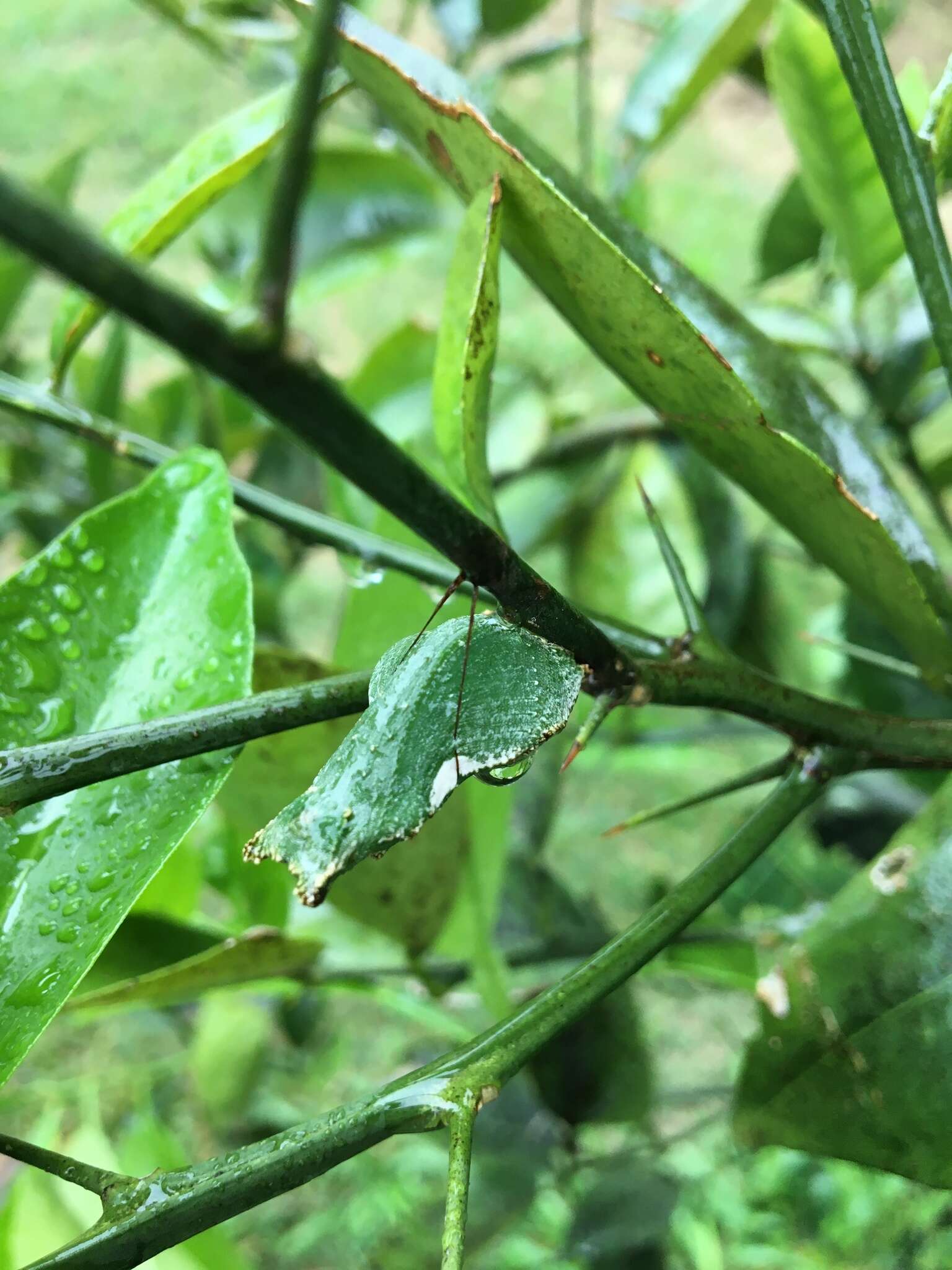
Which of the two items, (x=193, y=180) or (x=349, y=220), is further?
(x=349, y=220)

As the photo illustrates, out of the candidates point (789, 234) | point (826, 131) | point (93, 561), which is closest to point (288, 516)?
point (93, 561)

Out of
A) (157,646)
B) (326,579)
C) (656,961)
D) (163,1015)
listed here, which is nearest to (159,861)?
(157,646)

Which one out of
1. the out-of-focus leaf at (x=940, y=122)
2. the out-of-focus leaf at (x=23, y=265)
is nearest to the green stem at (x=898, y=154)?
the out-of-focus leaf at (x=940, y=122)

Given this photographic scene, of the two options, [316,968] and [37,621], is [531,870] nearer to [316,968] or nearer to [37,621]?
[316,968]

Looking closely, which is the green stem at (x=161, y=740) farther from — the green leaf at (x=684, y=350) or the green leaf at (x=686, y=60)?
the green leaf at (x=686, y=60)

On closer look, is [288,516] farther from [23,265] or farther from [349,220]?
[349,220]

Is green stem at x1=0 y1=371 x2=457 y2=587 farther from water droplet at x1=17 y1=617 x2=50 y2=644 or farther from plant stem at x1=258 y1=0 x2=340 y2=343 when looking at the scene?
plant stem at x1=258 y1=0 x2=340 y2=343

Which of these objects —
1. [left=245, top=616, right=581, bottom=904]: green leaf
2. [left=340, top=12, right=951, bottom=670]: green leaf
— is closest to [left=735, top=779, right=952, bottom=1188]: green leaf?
[left=340, top=12, right=951, bottom=670]: green leaf

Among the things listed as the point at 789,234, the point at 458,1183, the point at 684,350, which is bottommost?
the point at 458,1183

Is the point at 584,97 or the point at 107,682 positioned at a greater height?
the point at 584,97
